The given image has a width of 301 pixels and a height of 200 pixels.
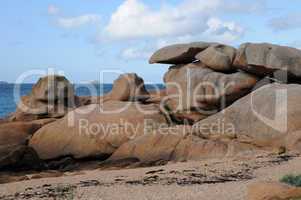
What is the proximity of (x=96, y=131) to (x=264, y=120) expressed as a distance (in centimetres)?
599

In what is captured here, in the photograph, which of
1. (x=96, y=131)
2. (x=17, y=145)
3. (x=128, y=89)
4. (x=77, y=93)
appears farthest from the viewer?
(x=77, y=93)

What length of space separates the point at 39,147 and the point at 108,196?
31.1 ft

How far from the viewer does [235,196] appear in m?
10.4

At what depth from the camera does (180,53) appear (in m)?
22.8

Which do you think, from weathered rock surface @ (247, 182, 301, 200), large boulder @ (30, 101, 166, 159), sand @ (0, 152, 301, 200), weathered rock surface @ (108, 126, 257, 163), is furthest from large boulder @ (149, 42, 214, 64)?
weathered rock surface @ (247, 182, 301, 200)

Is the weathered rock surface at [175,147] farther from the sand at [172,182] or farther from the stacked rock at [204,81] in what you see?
the stacked rock at [204,81]

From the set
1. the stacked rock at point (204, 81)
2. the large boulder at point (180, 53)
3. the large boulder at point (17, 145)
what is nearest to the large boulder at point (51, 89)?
the large boulder at point (17, 145)

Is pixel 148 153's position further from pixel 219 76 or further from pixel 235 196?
pixel 235 196

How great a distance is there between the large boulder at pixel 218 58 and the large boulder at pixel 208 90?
302 millimetres

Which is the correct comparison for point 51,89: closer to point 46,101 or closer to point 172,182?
point 46,101

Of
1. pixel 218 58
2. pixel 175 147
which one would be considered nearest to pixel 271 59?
pixel 218 58

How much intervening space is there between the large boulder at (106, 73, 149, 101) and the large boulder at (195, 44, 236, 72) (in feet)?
12.5

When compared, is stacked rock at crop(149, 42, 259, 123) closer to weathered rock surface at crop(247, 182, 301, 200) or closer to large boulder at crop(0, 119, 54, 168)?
large boulder at crop(0, 119, 54, 168)

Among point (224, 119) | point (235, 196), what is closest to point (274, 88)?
point (224, 119)
